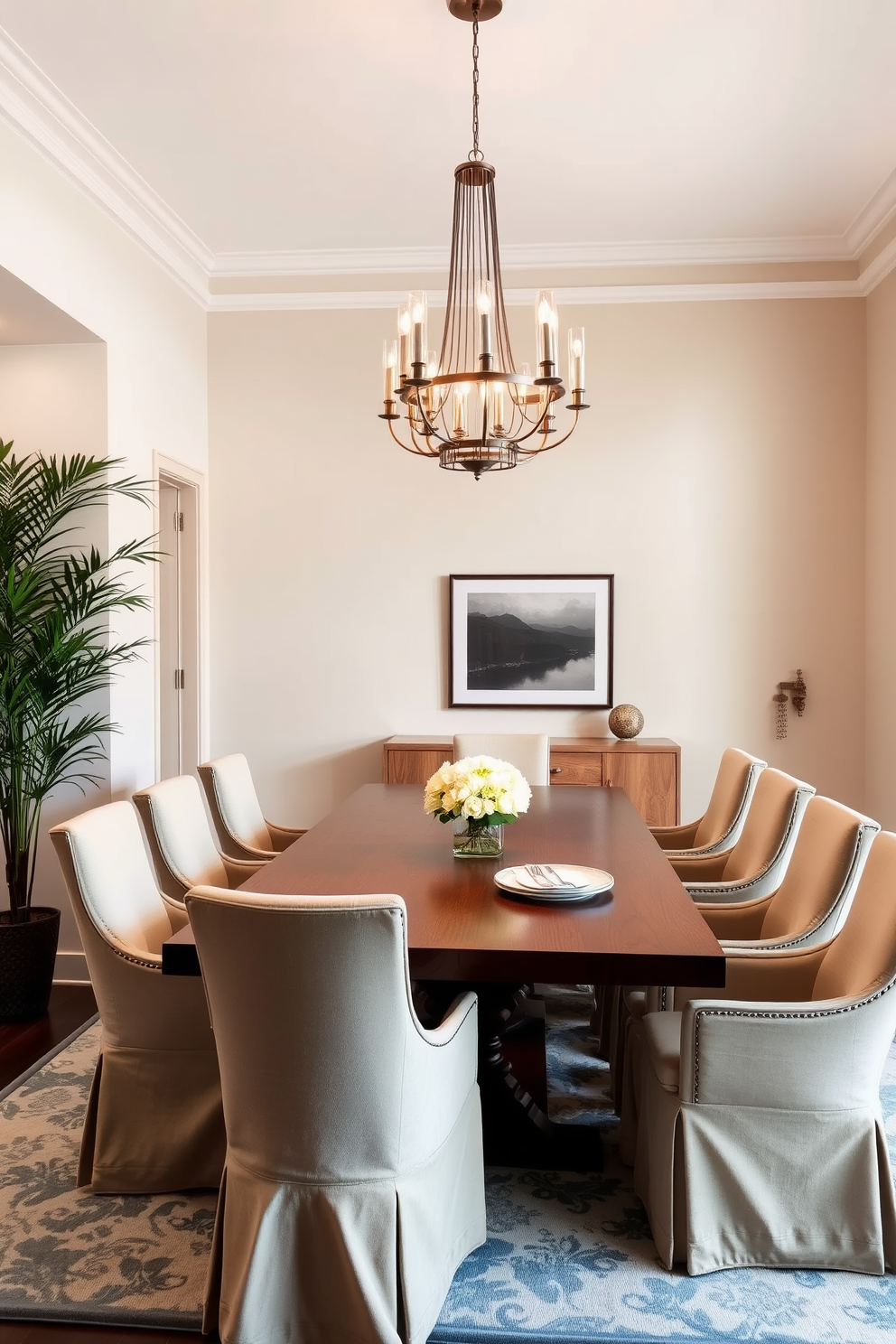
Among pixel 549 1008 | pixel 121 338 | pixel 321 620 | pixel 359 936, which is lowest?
pixel 549 1008

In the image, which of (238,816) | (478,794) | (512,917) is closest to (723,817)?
(478,794)

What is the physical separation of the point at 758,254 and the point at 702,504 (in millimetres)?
1244

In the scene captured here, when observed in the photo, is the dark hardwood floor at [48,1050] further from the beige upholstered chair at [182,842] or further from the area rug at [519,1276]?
the beige upholstered chair at [182,842]

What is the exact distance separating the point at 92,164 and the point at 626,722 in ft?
10.8

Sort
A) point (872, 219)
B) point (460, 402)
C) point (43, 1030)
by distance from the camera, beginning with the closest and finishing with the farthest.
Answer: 1. point (460, 402)
2. point (43, 1030)
3. point (872, 219)

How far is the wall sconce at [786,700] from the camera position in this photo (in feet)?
16.2

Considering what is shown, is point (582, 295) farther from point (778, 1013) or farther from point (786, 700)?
point (778, 1013)

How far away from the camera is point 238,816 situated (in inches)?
141

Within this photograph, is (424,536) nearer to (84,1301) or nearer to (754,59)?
(754,59)

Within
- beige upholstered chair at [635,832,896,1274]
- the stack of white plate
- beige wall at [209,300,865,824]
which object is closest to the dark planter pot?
beige wall at [209,300,865,824]

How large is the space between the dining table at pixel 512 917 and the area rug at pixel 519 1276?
0.21m

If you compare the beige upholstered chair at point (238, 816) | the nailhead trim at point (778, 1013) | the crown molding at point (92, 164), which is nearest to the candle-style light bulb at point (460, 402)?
the beige upholstered chair at point (238, 816)

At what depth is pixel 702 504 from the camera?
5.01 meters

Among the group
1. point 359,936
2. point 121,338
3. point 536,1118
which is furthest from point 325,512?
point 359,936
